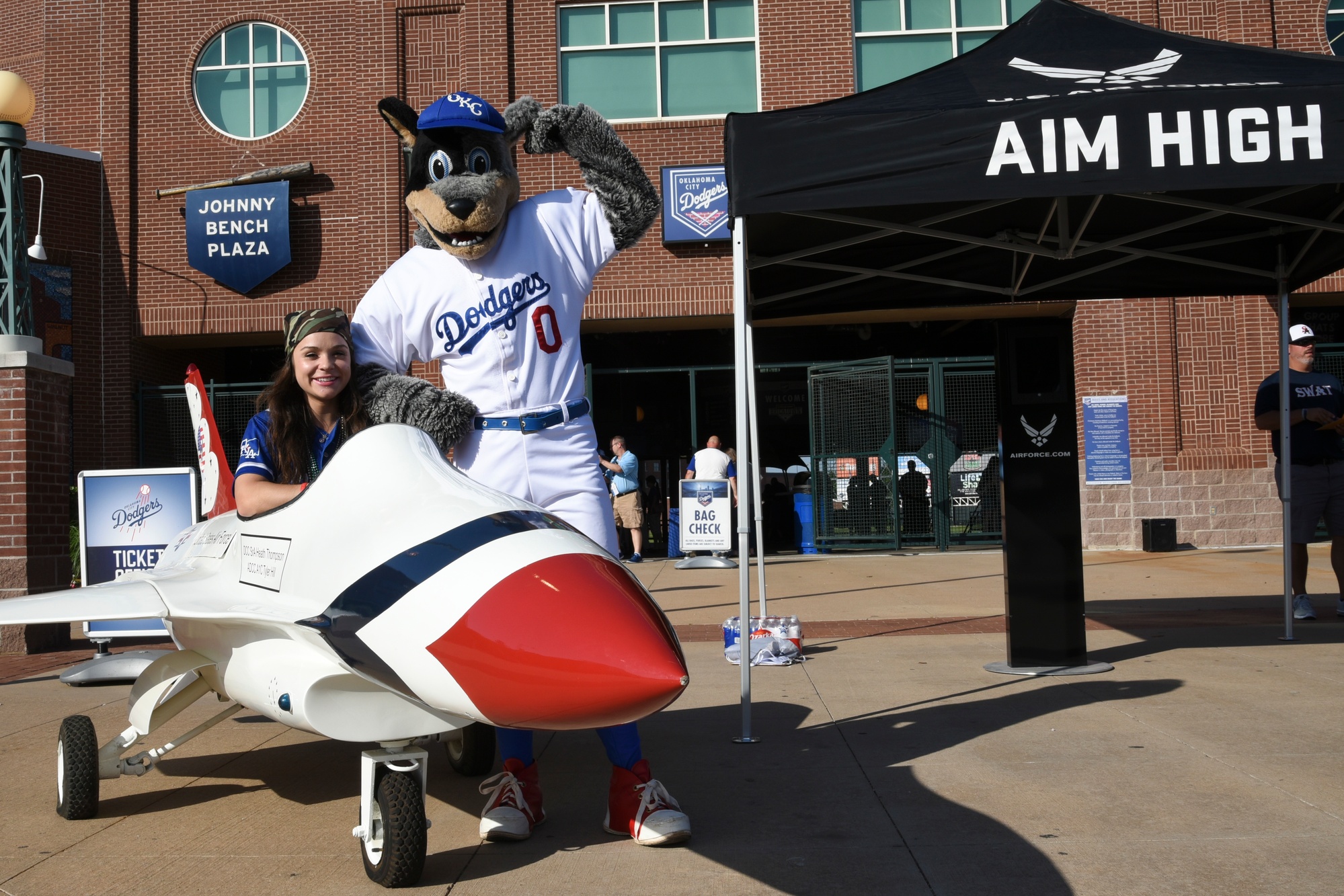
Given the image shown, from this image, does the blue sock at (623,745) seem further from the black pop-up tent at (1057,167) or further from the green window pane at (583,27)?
the green window pane at (583,27)

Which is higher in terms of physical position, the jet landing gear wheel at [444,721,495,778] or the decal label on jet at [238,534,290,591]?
the decal label on jet at [238,534,290,591]

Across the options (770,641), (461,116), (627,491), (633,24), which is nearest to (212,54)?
(633,24)

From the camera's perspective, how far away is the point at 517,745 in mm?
3441

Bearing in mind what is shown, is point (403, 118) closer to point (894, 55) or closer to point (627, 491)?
point (627, 491)

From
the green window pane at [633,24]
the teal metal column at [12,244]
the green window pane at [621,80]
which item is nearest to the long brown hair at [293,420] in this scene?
the teal metal column at [12,244]

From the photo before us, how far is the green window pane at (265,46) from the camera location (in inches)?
623

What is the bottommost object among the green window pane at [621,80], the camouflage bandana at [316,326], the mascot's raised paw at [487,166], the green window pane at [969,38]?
the camouflage bandana at [316,326]

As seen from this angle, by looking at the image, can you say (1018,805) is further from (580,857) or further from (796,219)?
(796,219)

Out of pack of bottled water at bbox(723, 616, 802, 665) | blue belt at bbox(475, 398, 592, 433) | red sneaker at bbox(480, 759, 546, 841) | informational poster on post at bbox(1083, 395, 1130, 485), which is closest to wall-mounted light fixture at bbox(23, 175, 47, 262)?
pack of bottled water at bbox(723, 616, 802, 665)

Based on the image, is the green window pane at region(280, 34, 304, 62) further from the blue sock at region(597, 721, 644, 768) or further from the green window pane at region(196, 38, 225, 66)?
the blue sock at region(597, 721, 644, 768)

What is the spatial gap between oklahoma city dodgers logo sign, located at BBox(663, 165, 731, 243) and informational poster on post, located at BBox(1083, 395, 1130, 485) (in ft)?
18.3

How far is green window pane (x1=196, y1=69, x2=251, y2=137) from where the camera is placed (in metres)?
15.8

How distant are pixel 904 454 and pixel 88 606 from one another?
12.9 metres

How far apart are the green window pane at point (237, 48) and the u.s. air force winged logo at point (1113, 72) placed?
1380cm
